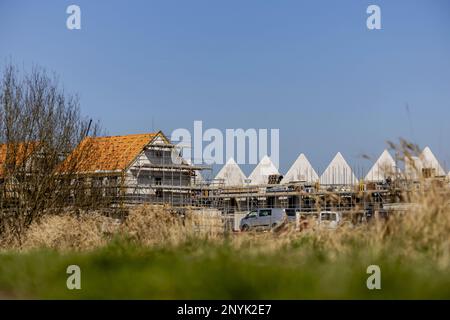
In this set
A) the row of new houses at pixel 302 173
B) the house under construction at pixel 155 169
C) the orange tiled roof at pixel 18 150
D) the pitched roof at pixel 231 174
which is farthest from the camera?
the pitched roof at pixel 231 174

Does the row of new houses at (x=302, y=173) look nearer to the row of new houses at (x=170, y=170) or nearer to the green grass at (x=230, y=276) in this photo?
the row of new houses at (x=170, y=170)

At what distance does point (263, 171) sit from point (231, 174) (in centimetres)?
294

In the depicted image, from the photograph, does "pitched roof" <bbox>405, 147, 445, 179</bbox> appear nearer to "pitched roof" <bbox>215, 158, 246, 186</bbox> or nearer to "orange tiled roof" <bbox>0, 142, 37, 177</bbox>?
"orange tiled roof" <bbox>0, 142, 37, 177</bbox>

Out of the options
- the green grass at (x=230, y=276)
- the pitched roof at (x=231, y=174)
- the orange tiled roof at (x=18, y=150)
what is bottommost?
the green grass at (x=230, y=276)

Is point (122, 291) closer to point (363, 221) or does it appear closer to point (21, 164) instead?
point (363, 221)

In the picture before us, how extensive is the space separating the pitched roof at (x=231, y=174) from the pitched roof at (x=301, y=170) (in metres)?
4.27

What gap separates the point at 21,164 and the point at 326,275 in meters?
19.3

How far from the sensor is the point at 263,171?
62.2 m

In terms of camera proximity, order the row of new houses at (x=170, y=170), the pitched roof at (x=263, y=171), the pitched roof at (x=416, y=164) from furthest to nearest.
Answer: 1. the pitched roof at (x=263, y=171)
2. the row of new houses at (x=170, y=170)
3. the pitched roof at (x=416, y=164)

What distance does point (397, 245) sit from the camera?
358 inches

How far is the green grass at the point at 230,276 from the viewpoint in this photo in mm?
7250

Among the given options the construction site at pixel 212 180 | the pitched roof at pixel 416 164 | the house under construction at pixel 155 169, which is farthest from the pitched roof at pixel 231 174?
the pitched roof at pixel 416 164

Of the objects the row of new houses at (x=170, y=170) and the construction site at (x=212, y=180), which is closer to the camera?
the construction site at (x=212, y=180)
